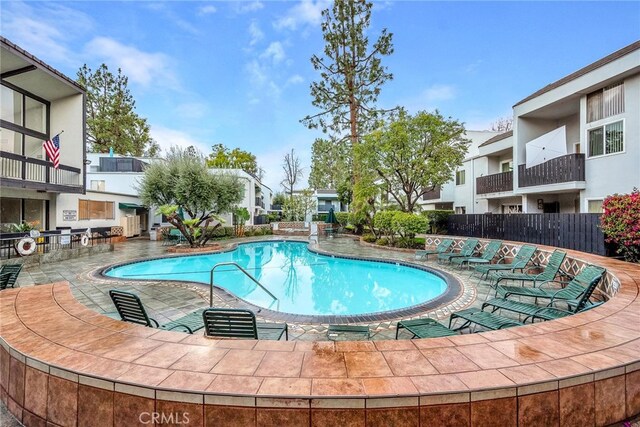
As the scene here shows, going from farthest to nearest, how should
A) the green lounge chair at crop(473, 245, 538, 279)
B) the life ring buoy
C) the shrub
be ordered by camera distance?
the shrub
the life ring buoy
the green lounge chair at crop(473, 245, 538, 279)

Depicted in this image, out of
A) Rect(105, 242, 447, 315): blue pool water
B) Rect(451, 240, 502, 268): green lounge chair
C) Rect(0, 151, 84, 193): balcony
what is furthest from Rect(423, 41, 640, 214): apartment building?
Rect(0, 151, 84, 193): balcony

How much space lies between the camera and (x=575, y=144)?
13.2 m

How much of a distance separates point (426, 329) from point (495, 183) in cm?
1565

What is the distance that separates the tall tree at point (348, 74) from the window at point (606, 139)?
454 inches

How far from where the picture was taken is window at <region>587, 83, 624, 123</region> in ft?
33.1

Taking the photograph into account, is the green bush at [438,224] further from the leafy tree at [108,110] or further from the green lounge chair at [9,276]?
the leafy tree at [108,110]

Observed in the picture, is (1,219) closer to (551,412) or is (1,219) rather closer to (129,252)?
(129,252)

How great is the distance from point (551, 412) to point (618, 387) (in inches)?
31.2

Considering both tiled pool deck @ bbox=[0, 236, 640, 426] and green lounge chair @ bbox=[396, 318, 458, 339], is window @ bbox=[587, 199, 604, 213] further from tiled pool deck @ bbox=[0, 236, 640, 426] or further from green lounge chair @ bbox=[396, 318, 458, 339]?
green lounge chair @ bbox=[396, 318, 458, 339]

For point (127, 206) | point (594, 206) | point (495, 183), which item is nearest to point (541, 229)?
point (594, 206)

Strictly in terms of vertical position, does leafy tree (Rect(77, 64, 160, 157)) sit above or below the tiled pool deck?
above

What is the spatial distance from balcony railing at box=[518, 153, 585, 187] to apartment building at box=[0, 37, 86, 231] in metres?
21.6

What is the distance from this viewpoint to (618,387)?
95.6 inches

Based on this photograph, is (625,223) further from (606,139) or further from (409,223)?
(409,223)
